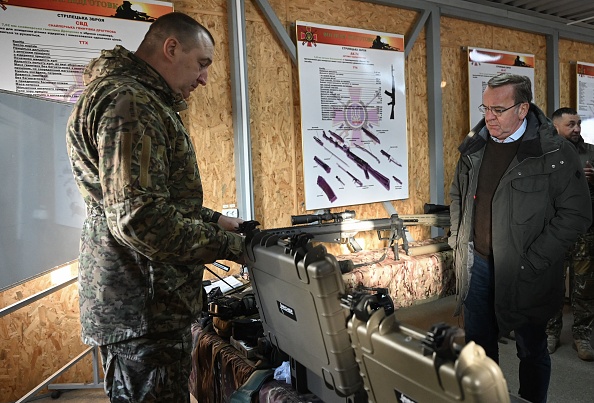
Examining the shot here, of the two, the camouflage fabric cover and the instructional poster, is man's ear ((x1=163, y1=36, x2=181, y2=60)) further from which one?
the instructional poster

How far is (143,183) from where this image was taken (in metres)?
1.16

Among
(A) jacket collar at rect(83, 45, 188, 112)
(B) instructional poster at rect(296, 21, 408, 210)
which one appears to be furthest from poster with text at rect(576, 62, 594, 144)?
(A) jacket collar at rect(83, 45, 188, 112)

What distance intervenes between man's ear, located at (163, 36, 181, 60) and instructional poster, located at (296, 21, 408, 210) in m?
2.25

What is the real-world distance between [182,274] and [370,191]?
2.83m

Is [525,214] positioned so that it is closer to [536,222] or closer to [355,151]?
[536,222]

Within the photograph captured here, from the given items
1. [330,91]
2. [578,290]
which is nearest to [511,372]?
[578,290]

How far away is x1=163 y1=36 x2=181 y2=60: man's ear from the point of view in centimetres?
141

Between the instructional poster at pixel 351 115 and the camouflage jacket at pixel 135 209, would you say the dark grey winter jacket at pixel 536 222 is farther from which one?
the instructional poster at pixel 351 115

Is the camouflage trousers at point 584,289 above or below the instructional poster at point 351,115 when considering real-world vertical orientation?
below

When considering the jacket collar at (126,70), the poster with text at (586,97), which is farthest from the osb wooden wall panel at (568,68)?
the jacket collar at (126,70)

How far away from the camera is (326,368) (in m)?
1.01

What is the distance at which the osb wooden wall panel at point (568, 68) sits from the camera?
18.4ft

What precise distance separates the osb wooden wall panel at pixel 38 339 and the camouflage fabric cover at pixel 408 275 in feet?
6.17

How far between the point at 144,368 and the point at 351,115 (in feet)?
9.81
